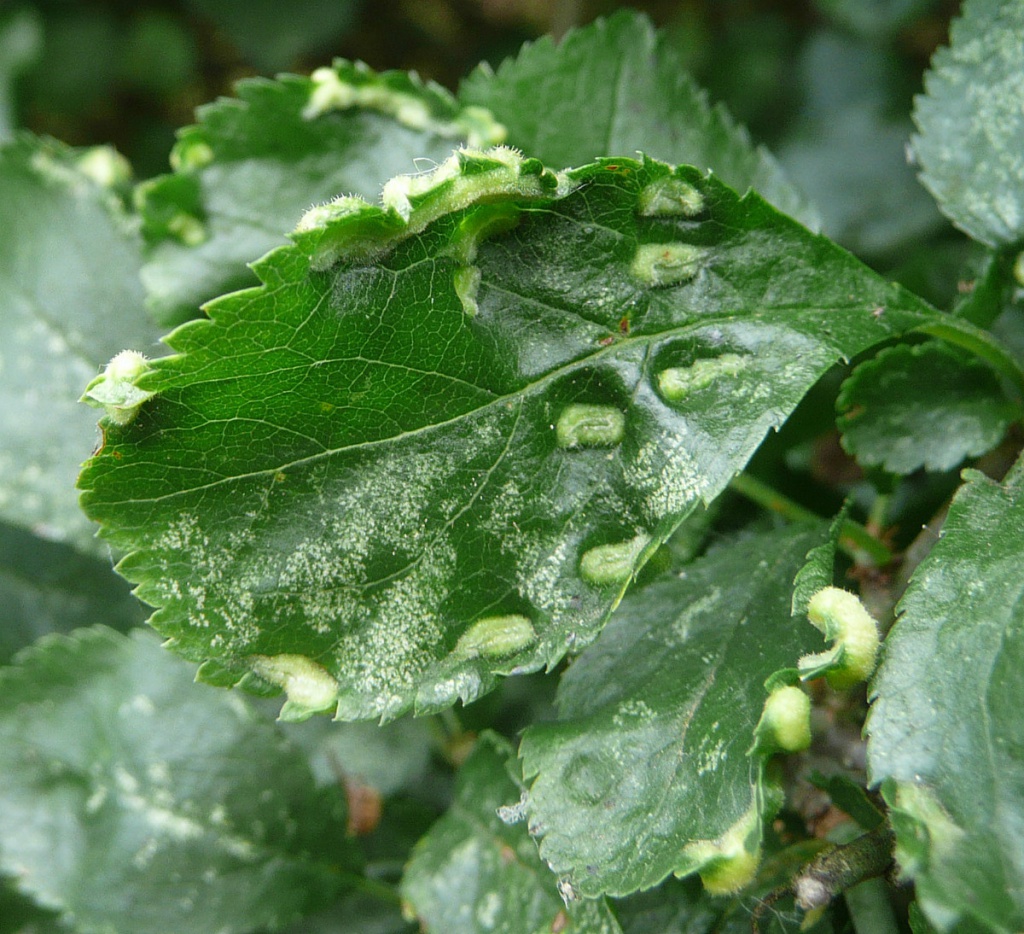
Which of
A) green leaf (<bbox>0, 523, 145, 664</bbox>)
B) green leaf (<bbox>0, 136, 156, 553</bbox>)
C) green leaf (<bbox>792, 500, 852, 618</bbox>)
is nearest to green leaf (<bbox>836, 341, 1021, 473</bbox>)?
green leaf (<bbox>792, 500, 852, 618</bbox>)

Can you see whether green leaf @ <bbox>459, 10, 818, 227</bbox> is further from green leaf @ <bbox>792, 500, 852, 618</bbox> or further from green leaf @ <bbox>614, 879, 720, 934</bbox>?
green leaf @ <bbox>614, 879, 720, 934</bbox>

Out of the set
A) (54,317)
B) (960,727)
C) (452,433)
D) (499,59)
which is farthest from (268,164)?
(499,59)

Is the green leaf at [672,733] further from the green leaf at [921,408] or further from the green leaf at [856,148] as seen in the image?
the green leaf at [856,148]

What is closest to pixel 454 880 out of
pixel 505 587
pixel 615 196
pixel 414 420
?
pixel 505 587

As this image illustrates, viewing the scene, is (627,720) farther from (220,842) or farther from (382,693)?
(220,842)

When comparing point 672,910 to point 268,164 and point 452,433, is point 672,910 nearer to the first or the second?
point 452,433
